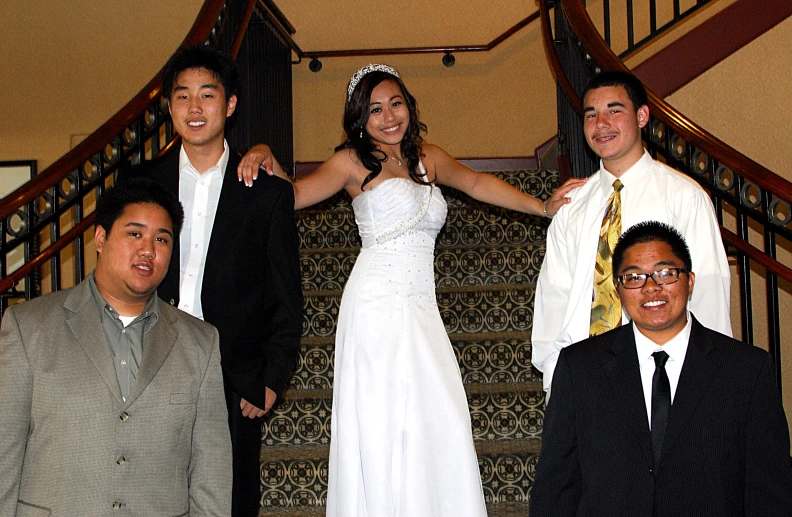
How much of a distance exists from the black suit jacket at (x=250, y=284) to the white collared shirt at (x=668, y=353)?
3.21 feet

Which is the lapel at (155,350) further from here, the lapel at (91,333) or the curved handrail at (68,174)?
the curved handrail at (68,174)

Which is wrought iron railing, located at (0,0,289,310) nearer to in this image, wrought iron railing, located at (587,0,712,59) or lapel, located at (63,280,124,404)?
lapel, located at (63,280,124,404)

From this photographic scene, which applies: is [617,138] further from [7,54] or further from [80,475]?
[7,54]

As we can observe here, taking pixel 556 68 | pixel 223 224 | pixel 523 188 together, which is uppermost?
pixel 556 68

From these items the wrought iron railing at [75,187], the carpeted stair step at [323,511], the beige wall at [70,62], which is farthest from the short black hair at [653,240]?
the beige wall at [70,62]

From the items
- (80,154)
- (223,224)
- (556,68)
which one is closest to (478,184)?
(223,224)

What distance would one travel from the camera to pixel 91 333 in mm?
2023

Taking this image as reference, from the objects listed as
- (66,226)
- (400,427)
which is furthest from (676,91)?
(66,226)

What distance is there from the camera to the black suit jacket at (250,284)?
2.51 m

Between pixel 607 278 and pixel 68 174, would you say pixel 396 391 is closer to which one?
pixel 607 278

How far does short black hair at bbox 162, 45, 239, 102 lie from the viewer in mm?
2631

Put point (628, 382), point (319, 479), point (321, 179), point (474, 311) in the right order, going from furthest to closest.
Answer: point (474, 311) → point (319, 479) → point (321, 179) → point (628, 382)

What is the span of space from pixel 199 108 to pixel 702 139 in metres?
1.76

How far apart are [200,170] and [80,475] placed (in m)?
1.04
